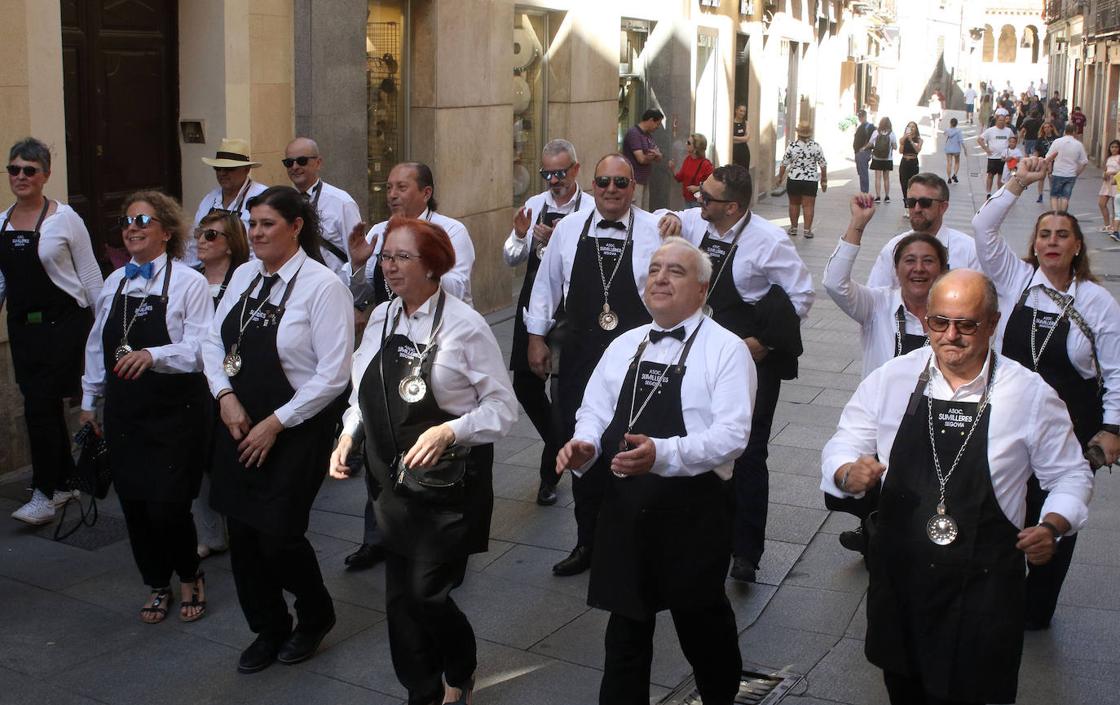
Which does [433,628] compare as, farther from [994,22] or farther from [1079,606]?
[994,22]

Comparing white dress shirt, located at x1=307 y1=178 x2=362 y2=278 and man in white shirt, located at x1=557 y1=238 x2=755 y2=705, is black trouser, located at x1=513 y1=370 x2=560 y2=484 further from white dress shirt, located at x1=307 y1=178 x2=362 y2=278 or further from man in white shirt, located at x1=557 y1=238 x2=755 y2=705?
man in white shirt, located at x1=557 y1=238 x2=755 y2=705

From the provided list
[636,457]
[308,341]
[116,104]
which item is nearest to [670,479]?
[636,457]

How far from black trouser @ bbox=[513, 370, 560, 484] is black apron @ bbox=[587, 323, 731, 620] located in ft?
9.71

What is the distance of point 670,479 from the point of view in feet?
14.6

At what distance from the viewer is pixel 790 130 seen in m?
32.3

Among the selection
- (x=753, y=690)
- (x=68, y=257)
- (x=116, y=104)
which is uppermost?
(x=116, y=104)

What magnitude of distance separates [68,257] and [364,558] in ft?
7.64

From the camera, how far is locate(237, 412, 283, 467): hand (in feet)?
16.6

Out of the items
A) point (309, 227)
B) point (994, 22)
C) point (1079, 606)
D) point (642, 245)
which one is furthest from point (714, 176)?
point (994, 22)

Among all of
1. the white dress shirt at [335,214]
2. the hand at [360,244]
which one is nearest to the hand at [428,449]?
the hand at [360,244]

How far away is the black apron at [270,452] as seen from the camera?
5.15 metres

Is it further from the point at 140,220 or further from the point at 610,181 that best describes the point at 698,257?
the point at 140,220

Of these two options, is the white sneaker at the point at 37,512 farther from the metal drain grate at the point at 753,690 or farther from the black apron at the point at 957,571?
the black apron at the point at 957,571

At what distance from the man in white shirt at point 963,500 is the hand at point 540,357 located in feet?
9.52
